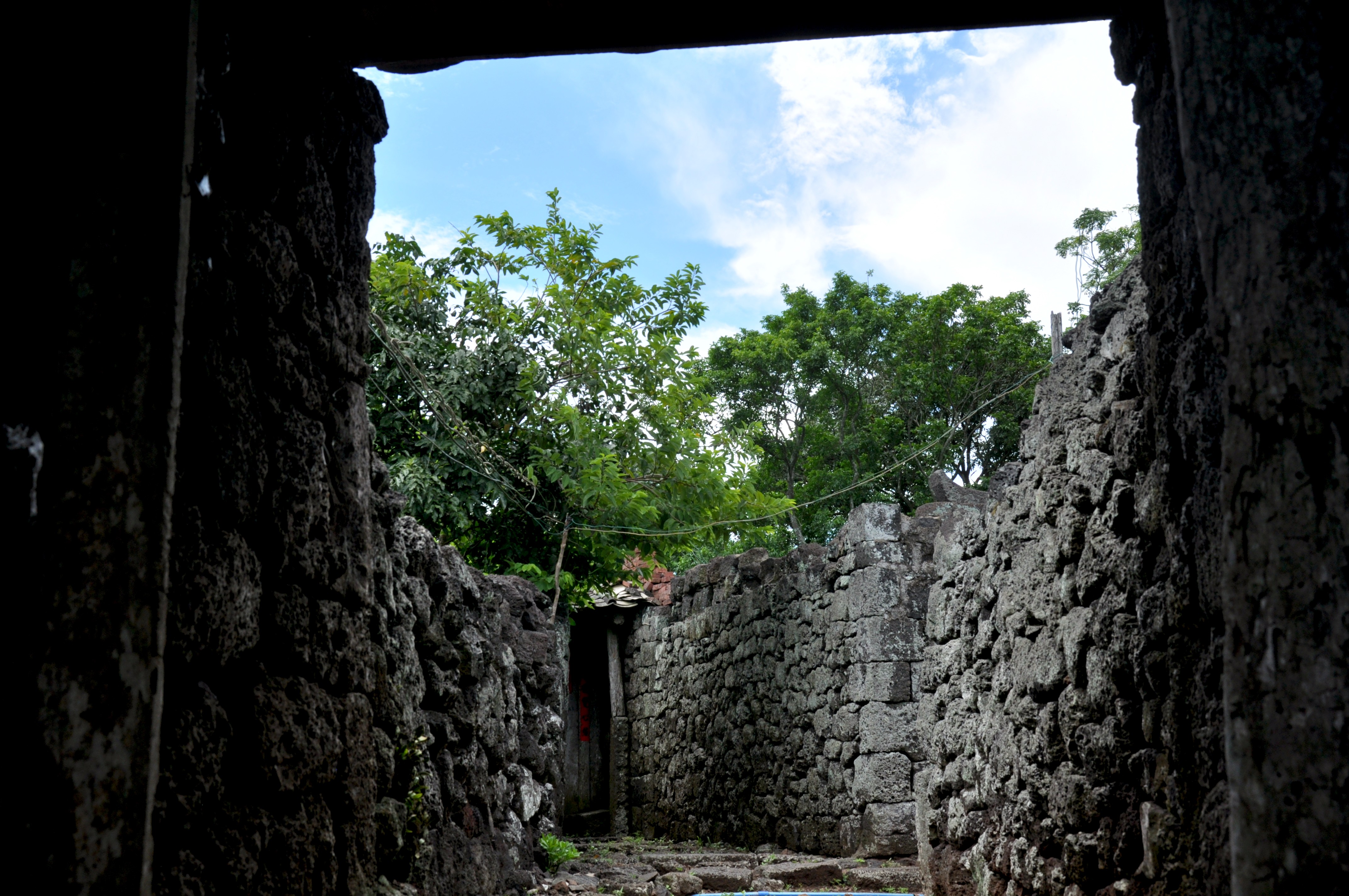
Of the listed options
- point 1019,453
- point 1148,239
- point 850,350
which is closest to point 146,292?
point 1148,239

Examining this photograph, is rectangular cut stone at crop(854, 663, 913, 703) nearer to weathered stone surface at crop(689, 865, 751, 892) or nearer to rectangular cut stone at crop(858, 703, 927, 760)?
rectangular cut stone at crop(858, 703, 927, 760)

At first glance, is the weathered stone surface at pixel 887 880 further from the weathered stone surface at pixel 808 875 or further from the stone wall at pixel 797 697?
the stone wall at pixel 797 697

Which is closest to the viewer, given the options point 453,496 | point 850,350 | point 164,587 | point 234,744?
point 164,587

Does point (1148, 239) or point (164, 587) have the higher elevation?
point (1148, 239)

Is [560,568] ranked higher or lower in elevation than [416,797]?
higher

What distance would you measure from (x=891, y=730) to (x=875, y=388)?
441 inches

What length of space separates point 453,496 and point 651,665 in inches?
166

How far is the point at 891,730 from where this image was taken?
7398 mm

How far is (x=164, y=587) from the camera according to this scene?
59.4 inches

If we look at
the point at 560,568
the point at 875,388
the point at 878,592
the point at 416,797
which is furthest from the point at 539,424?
the point at 875,388

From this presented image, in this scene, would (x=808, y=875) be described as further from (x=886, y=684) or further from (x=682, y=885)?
(x=886, y=684)

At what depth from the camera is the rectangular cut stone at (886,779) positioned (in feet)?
23.9

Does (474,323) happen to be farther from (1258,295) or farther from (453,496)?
(1258,295)

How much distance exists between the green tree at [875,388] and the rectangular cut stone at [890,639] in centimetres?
890
